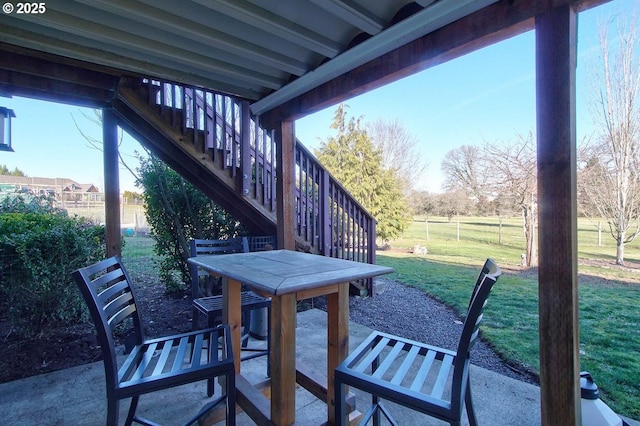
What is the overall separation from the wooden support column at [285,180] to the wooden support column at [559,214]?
2083mm

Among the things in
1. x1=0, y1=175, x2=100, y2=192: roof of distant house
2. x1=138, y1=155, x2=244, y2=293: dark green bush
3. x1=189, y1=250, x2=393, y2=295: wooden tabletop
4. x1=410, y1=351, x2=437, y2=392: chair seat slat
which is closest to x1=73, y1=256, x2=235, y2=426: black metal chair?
x1=189, y1=250, x2=393, y2=295: wooden tabletop

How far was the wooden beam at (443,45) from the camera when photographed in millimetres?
1364

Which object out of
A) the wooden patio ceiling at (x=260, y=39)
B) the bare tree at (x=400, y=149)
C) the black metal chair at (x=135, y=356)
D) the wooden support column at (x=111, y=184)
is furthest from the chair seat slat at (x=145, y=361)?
the bare tree at (x=400, y=149)

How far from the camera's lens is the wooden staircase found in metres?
2.91

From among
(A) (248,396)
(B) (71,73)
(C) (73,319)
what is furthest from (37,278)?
(A) (248,396)

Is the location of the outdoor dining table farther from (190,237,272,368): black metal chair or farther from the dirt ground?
the dirt ground

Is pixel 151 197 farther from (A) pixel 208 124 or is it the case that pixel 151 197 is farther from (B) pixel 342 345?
(B) pixel 342 345

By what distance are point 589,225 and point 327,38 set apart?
5.80m

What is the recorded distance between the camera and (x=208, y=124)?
10.3 feet

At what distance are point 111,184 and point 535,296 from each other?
5118 millimetres

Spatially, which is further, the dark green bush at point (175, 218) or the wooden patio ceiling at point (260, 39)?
the dark green bush at point (175, 218)

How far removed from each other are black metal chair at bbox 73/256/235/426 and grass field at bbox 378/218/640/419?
91.6 inches

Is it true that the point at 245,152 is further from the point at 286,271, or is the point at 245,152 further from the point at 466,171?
the point at 466,171

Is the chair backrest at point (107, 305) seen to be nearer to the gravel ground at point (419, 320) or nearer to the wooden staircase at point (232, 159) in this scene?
the wooden staircase at point (232, 159)
